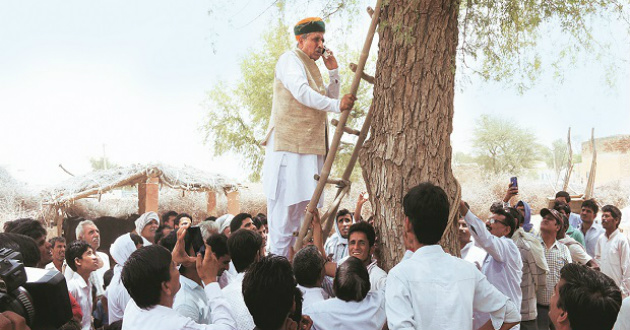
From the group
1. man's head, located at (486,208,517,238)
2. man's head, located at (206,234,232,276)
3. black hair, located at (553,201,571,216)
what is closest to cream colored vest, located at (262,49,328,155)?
man's head, located at (206,234,232,276)

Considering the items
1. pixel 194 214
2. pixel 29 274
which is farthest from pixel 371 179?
pixel 194 214

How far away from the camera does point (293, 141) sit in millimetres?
4820

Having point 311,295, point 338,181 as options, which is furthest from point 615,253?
point 311,295

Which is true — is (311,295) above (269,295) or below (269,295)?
below

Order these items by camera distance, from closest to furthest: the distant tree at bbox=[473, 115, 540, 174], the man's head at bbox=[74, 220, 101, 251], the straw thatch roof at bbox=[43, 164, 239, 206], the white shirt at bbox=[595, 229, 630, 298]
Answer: the man's head at bbox=[74, 220, 101, 251] → the white shirt at bbox=[595, 229, 630, 298] → the straw thatch roof at bbox=[43, 164, 239, 206] → the distant tree at bbox=[473, 115, 540, 174]

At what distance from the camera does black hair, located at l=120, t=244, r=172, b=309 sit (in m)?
2.93

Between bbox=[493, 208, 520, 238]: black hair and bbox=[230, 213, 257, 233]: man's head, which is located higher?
bbox=[493, 208, 520, 238]: black hair

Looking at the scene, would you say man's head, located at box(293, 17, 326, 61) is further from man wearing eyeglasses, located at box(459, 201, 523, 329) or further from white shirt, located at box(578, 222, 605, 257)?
white shirt, located at box(578, 222, 605, 257)

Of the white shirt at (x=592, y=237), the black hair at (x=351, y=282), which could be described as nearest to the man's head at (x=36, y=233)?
the black hair at (x=351, y=282)

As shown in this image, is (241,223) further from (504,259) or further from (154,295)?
(154,295)

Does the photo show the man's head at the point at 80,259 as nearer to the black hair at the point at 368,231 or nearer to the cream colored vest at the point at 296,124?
the cream colored vest at the point at 296,124

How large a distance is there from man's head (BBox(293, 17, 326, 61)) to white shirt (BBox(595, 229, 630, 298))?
14.9 feet

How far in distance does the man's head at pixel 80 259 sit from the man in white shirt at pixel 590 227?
6.37m

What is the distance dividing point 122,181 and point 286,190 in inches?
337
